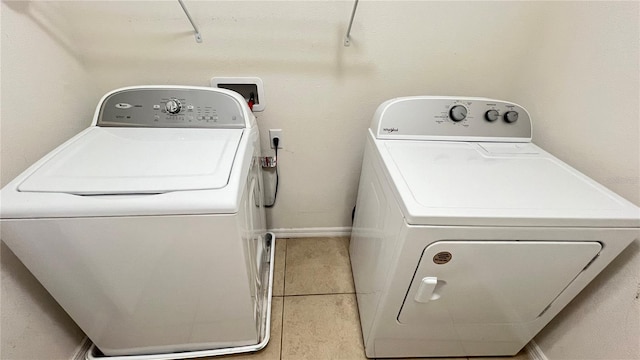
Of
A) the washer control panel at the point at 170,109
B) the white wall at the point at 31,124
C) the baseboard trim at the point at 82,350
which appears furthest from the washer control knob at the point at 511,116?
the baseboard trim at the point at 82,350

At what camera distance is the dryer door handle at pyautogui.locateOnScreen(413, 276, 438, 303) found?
0.77m

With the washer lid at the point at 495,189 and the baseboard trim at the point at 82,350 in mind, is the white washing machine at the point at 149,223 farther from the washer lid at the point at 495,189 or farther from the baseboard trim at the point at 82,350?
the washer lid at the point at 495,189

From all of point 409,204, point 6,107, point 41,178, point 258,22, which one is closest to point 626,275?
point 409,204

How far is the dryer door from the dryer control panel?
52cm

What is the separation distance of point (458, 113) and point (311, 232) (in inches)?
41.3

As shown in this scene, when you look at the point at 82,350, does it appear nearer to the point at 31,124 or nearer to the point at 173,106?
the point at 31,124

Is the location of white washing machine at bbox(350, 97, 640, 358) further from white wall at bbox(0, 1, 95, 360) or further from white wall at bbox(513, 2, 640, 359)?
white wall at bbox(0, 1, 95, 360)

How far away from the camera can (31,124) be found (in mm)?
868

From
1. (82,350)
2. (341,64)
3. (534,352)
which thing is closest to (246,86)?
(341,64)

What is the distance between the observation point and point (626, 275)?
2.69 ft

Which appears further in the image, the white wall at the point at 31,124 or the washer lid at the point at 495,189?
the white wall at the point at 31,124

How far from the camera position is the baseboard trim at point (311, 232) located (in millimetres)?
1688

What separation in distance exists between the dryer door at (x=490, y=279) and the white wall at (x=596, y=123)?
174 mm

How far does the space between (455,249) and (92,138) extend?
1.20m
